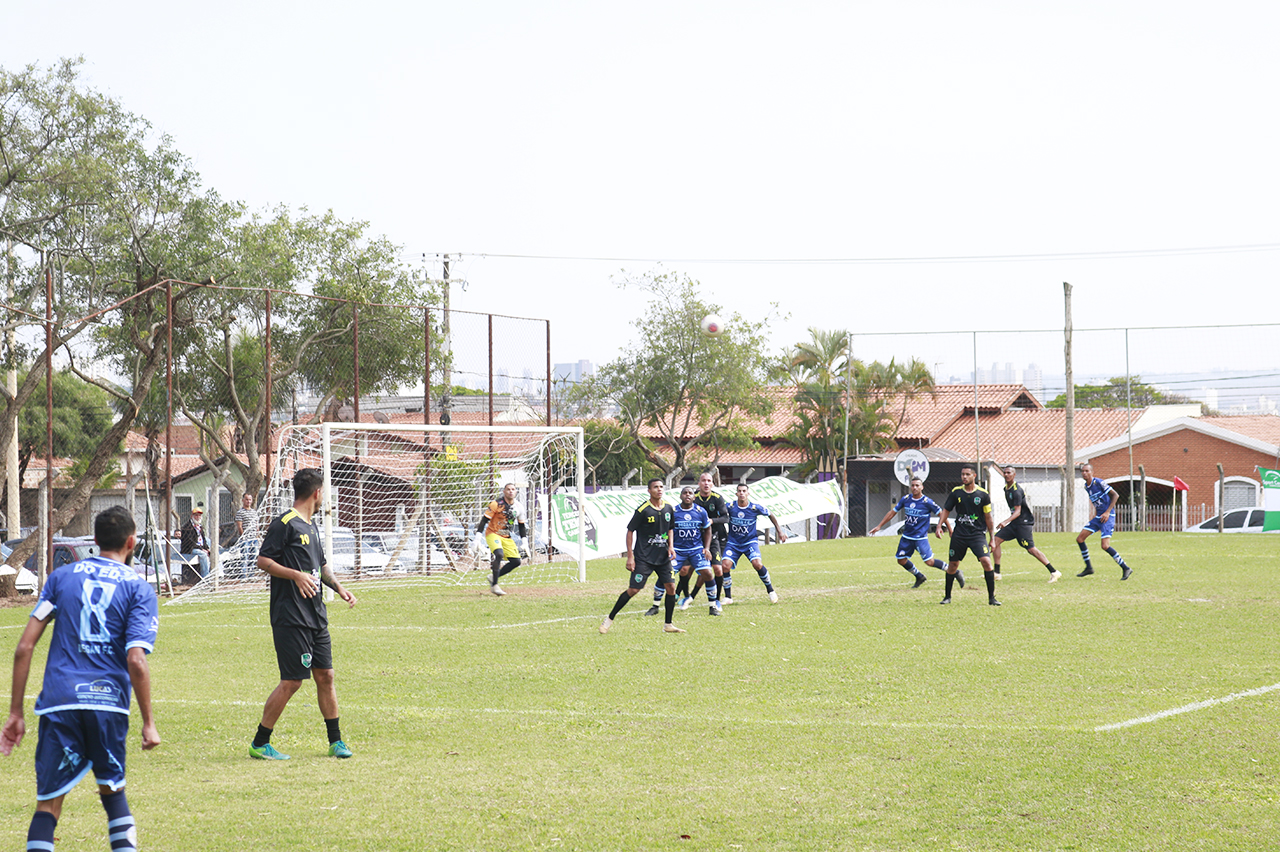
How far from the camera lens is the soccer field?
20.4ft

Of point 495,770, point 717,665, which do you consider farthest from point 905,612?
point 495,770

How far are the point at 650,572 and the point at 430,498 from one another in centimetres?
1240

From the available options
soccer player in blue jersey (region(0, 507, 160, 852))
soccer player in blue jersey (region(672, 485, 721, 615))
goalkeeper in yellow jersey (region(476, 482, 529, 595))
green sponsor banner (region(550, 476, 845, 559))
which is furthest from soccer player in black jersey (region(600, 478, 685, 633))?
soccer player in blue jersey (region(0, 507, 160, 852))

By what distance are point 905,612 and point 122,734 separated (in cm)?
1239

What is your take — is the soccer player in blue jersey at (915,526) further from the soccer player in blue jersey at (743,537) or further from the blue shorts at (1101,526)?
the blue shorts at (1101,526)

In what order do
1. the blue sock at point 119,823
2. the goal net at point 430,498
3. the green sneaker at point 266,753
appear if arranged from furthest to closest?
the goal net at point 430,498
the green sneaker at point 266,753
the blue sock at point 119,823

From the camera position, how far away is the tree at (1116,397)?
51.1 meters

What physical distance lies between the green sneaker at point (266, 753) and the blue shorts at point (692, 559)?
8422 mm

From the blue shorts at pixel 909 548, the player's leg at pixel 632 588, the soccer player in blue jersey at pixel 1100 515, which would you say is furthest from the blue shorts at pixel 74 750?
the soccer player in blue jersey at pixel 1100 515

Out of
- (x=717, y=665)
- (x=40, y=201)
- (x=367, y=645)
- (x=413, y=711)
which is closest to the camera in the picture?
(x=413, y=711)

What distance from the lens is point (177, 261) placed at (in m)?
25.5

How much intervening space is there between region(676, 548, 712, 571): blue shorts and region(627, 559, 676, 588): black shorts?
1136 mm

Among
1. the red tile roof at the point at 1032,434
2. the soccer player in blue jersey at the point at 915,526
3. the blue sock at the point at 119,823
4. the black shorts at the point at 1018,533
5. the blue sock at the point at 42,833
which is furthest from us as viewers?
the red tile roof at the point at 1032,434

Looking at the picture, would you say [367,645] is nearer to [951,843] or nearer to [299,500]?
[299,500]
